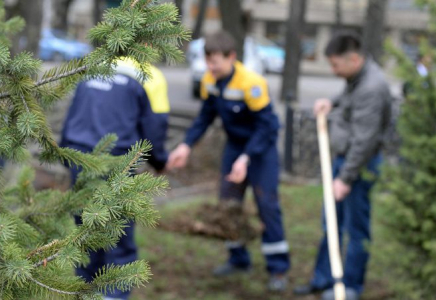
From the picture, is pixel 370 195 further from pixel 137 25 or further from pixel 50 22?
pixel 50 22

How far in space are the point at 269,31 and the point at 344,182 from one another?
1372 inches

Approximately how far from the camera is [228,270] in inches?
224

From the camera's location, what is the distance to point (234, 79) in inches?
204

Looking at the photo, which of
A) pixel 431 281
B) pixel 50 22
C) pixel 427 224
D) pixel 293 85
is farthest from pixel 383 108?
pixel 50 22

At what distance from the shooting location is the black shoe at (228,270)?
5.66m

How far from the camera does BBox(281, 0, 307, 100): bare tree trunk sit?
1419 centimetres

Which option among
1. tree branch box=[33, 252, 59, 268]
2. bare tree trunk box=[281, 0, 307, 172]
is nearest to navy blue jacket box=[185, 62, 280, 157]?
tree branch box=[33, 252, 59, 268]

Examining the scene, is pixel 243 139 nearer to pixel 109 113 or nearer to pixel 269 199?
pixel 269 199

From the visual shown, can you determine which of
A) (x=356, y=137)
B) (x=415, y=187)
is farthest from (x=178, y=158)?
(x=415, y=187)

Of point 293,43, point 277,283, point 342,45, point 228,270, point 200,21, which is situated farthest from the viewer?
point 200,21

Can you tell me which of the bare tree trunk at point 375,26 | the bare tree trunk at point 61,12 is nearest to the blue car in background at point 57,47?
the bare tree trunk at point 61,12

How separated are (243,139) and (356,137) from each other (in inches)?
40.4

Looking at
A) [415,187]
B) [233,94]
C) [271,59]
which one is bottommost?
[271,59]

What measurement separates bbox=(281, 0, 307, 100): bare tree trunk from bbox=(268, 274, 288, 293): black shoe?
8.45m
